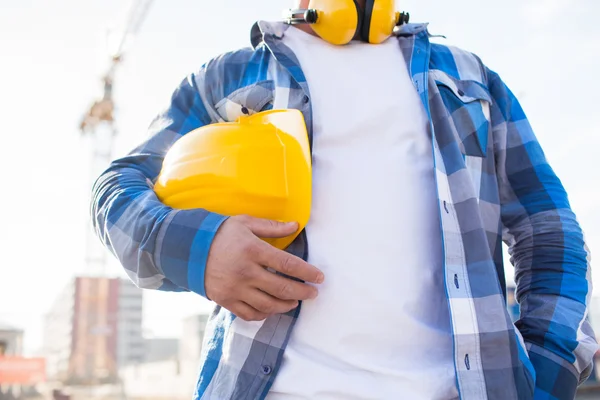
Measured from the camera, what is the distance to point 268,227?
127 centimetres

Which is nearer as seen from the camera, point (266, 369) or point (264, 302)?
point (264, 302)

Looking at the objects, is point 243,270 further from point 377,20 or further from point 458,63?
point 458,63

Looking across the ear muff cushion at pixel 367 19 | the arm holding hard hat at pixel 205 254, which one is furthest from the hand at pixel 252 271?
the ear muff cushion at pixel 367 19

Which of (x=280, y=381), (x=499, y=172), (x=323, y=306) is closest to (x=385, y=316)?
(x=323, y=306)

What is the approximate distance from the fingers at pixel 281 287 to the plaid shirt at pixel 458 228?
0.14m

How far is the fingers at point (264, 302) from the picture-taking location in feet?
4.10

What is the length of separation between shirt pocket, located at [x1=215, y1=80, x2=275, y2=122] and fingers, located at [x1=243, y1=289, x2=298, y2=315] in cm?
69

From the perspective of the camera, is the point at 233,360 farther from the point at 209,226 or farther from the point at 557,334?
the point at 557,334

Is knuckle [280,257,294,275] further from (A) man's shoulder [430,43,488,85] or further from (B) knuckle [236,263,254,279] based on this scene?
(A) man's shoulder [430,43,488,85]

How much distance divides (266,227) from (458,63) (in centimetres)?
105

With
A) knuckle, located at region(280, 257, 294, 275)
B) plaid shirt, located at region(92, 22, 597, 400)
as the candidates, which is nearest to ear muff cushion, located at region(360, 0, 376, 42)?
plaid shirt, located at region(92, 22, 597, 400)

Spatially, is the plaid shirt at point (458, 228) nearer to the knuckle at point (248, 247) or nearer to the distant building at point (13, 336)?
the knuckle at point (248, 247)

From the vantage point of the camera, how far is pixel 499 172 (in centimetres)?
180

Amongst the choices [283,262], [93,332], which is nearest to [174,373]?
[93,332]
